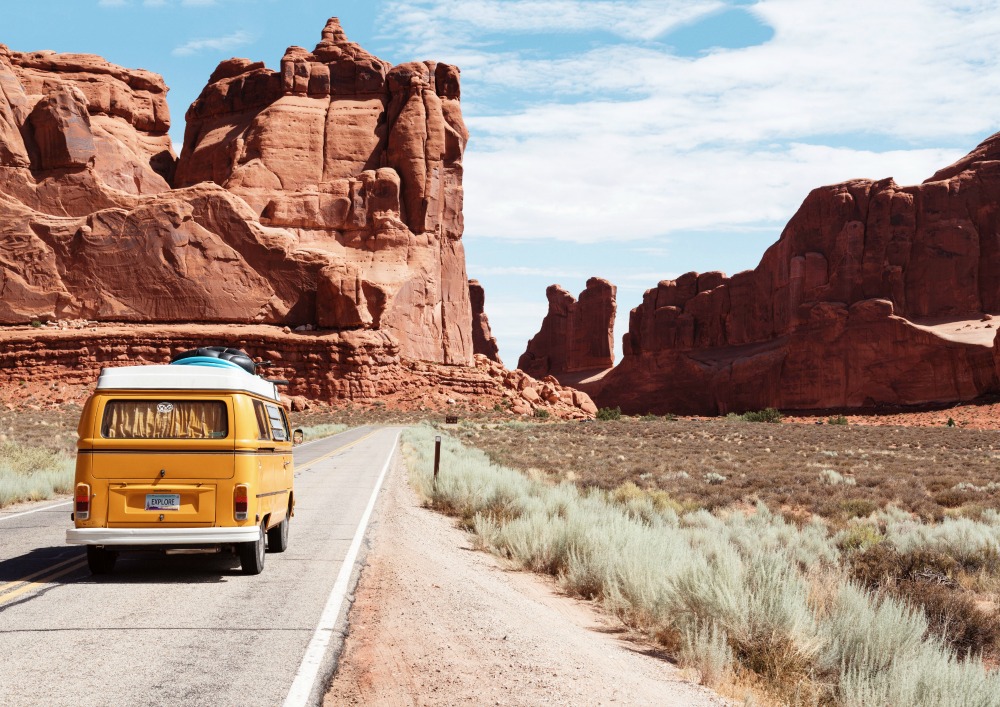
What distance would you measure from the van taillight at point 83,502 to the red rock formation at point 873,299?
87.0 metres

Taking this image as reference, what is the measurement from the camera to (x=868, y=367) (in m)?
91.8

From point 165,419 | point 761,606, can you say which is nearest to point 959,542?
A: point 761,606

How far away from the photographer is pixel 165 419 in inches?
368

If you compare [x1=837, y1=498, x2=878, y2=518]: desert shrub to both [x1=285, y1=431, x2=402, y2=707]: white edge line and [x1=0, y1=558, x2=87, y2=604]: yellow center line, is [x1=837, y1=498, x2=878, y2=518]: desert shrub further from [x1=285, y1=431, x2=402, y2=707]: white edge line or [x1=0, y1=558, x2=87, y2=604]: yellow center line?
[x1=0, y1=558, x2=87, y2=604]: yellow center line

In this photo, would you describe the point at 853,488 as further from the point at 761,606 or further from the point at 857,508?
the point at 761,606

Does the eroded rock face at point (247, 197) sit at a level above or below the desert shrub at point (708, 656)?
above

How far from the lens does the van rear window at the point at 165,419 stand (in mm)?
9289

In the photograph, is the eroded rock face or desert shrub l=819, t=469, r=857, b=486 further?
the eroded rock face

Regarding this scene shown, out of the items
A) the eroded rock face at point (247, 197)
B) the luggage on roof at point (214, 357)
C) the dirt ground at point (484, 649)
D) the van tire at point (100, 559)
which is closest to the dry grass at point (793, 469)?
the dirt ground at point (484, 649)

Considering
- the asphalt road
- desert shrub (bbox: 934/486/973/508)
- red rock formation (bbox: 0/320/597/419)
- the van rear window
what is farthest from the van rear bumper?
red rock formation (bbox: 0/320/597/419)

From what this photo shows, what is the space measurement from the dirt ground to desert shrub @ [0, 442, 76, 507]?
972 centimetres

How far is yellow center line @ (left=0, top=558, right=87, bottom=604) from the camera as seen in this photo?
8031 mm

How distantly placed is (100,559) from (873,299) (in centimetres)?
9448

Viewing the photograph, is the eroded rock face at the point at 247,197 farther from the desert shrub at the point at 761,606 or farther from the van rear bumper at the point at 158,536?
the van rear bumper at the point at 158,536
